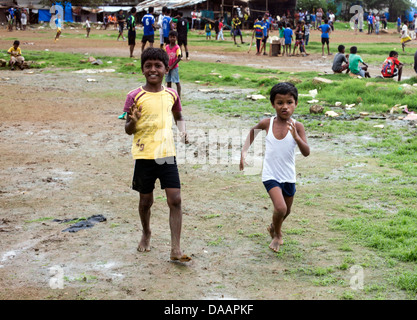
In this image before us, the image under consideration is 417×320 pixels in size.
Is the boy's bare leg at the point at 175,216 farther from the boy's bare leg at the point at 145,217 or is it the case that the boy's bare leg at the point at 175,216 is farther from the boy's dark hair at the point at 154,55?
the boy's dark hair at the point at 154,55

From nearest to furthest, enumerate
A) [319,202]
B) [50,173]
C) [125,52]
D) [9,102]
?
1. [319,202]
2. [50,173]
3. [9,102]
4. [125,52]

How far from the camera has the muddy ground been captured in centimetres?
349

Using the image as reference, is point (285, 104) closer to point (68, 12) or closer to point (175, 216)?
point (175, 216)

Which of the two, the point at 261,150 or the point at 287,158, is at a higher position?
the point at 287,158

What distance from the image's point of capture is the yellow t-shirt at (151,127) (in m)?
3.87

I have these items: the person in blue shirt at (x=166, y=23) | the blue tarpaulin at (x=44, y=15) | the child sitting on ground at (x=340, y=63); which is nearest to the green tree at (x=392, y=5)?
the blue tarpaulin at (x=44, y=15)

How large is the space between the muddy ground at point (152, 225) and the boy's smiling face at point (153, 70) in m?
1.39

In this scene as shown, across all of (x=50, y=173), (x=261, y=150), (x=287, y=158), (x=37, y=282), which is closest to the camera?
(x=37, y=282)

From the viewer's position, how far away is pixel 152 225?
4.72 meters

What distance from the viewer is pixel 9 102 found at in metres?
11.1

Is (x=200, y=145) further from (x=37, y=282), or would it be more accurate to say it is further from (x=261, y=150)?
(x=37, y=282)

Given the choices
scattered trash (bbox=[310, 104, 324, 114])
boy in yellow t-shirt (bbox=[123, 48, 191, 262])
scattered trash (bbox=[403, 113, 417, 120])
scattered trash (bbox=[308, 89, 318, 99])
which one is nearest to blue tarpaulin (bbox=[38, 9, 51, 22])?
scattered trash (bbox=[308, 89, 318, 99])
